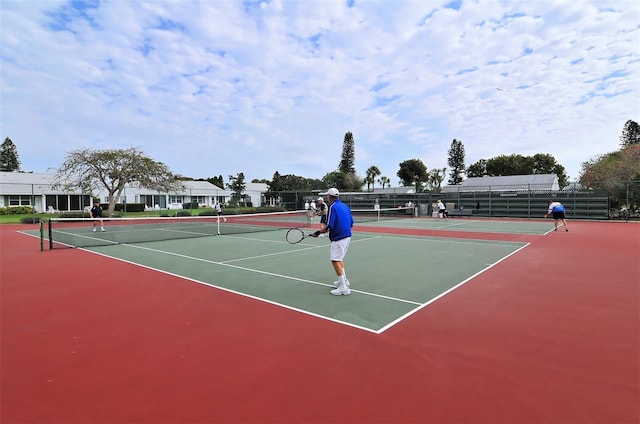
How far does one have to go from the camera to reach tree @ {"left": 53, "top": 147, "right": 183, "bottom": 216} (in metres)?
28.2

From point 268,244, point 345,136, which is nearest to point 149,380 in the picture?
point 268,244

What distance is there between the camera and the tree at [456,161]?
84.3 m

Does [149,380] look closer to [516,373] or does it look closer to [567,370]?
[516,373]

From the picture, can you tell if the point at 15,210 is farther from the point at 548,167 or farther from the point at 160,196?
the point at 548,167

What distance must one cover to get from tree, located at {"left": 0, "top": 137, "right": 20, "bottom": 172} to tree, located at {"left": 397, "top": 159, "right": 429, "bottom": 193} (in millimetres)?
89417

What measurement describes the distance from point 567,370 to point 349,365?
2.29 meters

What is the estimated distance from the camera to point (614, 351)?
163 inches

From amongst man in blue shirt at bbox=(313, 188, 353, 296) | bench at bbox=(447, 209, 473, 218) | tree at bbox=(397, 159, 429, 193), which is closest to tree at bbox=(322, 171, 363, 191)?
tree at bbox=(397, 159, 429, 193)

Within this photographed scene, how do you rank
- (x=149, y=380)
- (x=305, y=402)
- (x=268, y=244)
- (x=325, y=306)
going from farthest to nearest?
(x=268, y=244) → (x=325, y=306) → (x=149, y=380) → (x=305, y=402)

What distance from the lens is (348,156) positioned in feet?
255

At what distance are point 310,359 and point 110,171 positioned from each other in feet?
101

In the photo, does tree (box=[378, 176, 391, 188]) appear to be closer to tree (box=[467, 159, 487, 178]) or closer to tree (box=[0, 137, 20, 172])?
tree (box=[467, 159, 487, 178])

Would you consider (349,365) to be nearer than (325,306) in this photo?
Yes

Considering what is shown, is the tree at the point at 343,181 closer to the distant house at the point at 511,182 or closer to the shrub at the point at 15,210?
the distant house at the point at 511,182
